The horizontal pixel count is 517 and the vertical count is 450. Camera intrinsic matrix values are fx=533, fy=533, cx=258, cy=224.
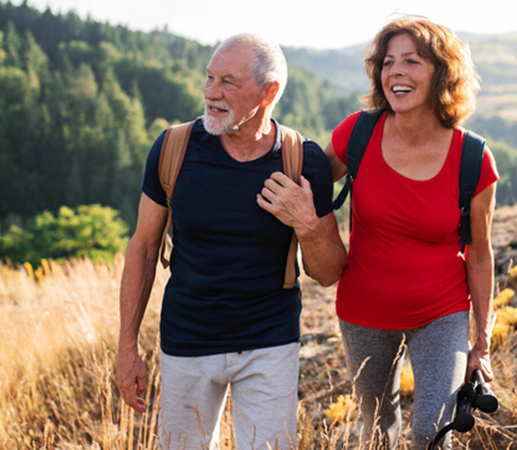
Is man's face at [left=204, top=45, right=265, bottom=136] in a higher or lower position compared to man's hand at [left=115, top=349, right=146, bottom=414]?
higher

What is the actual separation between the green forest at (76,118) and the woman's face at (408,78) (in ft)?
150

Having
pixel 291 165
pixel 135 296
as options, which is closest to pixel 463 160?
pixel 291 165

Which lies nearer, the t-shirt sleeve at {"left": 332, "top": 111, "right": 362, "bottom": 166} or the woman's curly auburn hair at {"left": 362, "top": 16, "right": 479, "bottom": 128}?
the woman's curly auburn hair at {"left": 362, "top": 16, "right": 479, "bottom": 128}

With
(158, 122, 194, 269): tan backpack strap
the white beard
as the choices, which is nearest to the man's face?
the white beard

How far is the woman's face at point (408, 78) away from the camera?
2.22 m

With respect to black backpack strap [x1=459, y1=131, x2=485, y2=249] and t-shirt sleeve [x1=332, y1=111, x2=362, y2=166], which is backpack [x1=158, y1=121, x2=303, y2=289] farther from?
black backpack strap [x1=459, y1=131, x2=485, y2=249]

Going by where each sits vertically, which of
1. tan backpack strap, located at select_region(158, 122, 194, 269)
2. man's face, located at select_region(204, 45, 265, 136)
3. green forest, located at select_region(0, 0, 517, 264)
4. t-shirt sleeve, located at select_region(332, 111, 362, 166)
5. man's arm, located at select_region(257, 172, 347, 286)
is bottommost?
green forest, located at select_region(0, 0, 517, 264)

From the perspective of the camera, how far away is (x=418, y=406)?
2102 millimetres

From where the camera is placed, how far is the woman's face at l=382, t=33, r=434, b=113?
7.29 ft

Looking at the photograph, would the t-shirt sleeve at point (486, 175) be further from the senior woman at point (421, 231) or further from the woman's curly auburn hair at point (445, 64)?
the woman's curly auburn hair at point (445, 64)

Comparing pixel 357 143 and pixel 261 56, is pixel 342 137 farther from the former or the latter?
pixel 261 56

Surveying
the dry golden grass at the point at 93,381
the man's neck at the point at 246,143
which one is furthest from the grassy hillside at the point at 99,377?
the man's neck at the point at 246,143

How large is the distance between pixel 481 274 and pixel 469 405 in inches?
21.3

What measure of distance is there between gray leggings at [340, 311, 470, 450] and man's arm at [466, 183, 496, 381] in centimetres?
8
